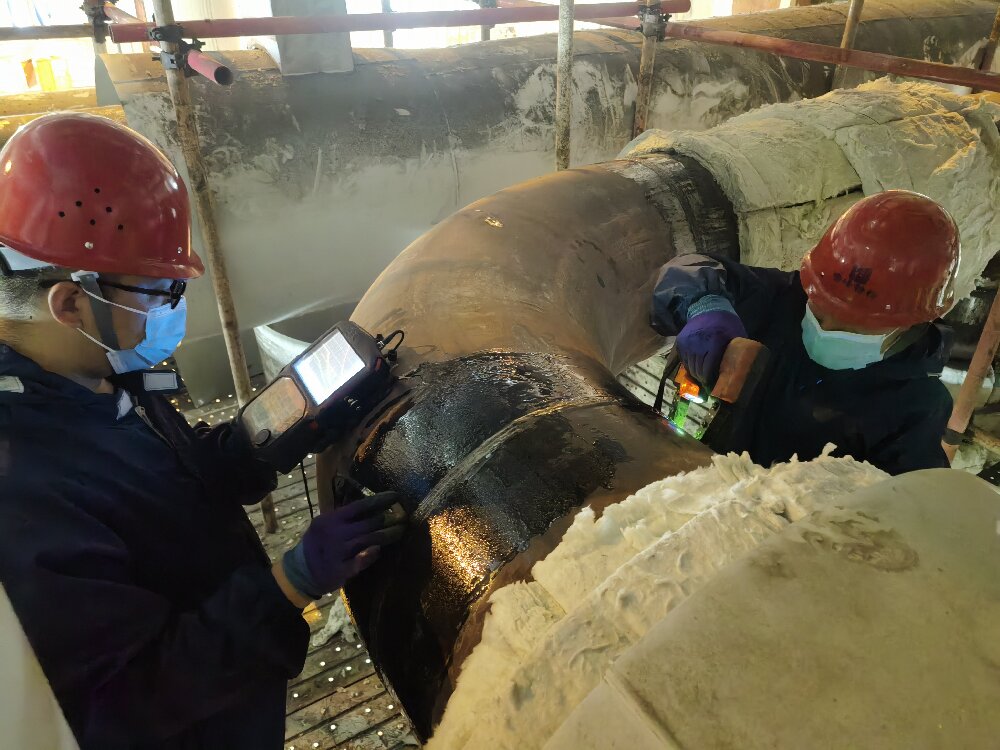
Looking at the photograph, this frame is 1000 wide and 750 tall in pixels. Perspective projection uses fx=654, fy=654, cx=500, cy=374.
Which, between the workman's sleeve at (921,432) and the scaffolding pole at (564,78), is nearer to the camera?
the workman's sleeve at (921,432)

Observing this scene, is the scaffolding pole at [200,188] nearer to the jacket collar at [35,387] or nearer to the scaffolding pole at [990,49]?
the jacket collar at [35,387]

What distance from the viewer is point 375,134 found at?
305 cm

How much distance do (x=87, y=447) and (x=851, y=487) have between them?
3.69ft

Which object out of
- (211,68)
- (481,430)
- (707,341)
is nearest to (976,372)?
(707,341)

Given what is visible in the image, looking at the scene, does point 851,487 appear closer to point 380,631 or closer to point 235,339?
point 380,631

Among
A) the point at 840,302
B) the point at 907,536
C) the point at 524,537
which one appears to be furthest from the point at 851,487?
the point at 840,302

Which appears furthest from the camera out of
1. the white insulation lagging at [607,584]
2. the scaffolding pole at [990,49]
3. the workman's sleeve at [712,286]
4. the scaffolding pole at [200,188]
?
the scaffolding pole at [990,49]

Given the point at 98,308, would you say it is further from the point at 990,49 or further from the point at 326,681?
the point at 990,49

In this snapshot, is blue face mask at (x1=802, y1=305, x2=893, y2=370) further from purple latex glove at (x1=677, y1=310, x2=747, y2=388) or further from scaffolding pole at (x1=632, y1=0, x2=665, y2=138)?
scaffolding pole at (x1=632, y1=0, x2=665, y2=138)

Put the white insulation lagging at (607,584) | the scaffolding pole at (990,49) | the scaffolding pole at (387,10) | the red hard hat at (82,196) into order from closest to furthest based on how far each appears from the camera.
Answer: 1. the white insulation lagging at (607,584)
2. the red hard hat at (82,196)
3. the scaffolding pole at (990,49)
4. the scaffolding pole at (387,10)

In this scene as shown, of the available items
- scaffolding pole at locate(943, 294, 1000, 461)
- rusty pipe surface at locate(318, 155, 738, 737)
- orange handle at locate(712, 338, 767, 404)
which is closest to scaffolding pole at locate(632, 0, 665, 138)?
rusty pipe surface at locate(318, 155, 738, 737)

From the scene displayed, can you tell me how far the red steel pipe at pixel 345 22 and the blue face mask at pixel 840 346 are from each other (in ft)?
5.19

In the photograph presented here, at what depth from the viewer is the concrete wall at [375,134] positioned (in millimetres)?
2838

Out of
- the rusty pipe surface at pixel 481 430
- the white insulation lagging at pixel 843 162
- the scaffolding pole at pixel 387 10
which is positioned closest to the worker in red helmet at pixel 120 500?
the rusty pipe surface at pixel 481 430
